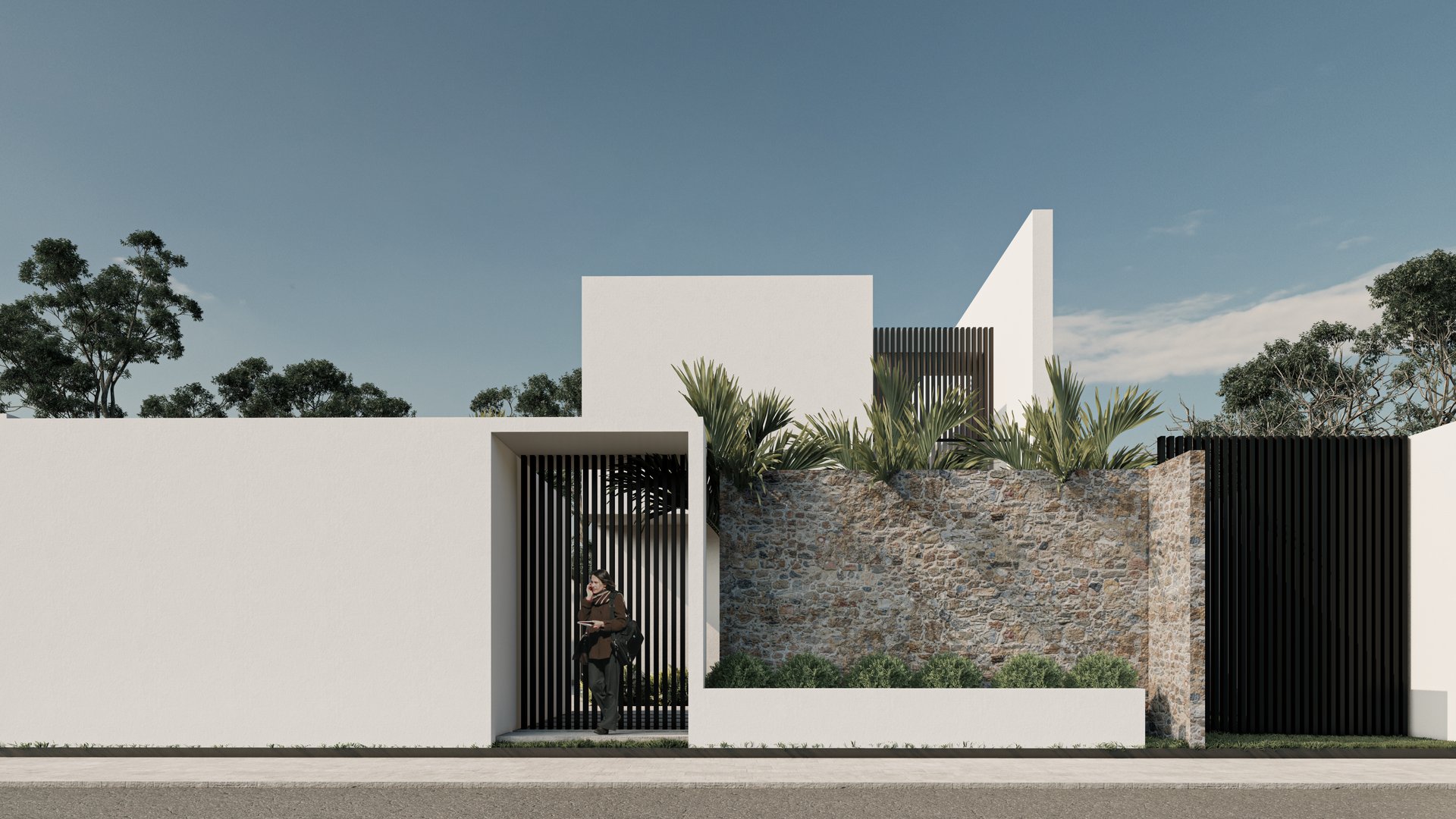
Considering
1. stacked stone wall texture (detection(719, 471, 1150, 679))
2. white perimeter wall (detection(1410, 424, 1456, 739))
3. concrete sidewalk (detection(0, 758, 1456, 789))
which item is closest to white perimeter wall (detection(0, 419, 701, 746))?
concrete sidewalk (detection(0, 758, 1456, 789))

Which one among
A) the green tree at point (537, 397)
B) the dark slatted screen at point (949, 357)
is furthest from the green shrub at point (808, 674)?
the green tree at point (537, 397)

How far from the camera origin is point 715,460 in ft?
32.2

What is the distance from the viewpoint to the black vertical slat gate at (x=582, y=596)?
9.48 meters

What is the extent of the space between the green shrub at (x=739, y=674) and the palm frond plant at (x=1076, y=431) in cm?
375

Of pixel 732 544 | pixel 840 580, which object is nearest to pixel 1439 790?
pixel 840 580

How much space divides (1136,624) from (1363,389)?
2394 centimetres

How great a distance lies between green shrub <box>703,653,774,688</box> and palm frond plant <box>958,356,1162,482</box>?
3750 millimetres

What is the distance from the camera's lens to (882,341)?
1883cm

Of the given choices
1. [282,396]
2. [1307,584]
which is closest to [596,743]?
[1307,584]

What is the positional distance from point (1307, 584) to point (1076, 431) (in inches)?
114

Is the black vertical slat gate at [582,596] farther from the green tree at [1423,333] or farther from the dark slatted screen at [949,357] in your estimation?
the green tree at [1423,333]

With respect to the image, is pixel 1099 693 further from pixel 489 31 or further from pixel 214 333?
pixel 214 333

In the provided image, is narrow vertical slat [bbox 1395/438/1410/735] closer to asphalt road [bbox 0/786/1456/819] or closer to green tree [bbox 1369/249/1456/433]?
asphalt road [bbox 0/786/1456/819]

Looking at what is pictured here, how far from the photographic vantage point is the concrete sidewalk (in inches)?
283
